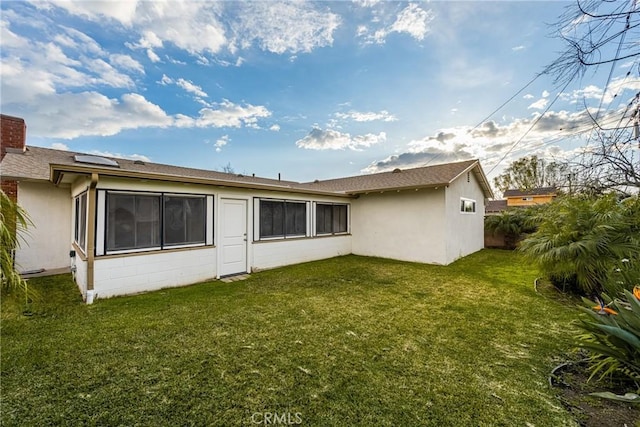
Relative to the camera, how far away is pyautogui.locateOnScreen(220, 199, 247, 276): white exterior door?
670 centimetres

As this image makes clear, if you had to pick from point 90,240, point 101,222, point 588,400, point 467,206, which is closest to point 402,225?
point 467,206

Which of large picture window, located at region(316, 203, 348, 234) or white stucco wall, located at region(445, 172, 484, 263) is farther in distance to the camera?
large picture window, located at region(316, 203, 348, 234)

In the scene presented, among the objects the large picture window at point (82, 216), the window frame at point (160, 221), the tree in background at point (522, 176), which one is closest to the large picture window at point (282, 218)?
the window frame at point (160, 221)

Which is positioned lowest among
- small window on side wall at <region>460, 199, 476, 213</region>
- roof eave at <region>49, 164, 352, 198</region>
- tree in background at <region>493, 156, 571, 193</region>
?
small window on side wall at <region>460, 199, 476, 213</region>

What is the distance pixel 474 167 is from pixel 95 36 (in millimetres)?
12526

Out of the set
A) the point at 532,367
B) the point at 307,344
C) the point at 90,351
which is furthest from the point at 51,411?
the point at 532,367

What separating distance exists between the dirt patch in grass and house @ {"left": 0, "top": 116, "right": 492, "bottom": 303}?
595 cm

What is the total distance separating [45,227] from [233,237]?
17.3 feet

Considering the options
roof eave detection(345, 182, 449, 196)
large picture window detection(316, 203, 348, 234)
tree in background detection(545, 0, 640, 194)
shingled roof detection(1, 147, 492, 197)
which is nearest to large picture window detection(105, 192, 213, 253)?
shingled roof detection(1, 147, 492, 197)

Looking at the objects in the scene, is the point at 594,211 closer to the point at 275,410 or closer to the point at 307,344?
the point at 307,344

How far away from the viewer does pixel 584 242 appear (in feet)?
16.0

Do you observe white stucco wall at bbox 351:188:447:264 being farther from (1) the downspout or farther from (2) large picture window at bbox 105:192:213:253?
(1) the downspout

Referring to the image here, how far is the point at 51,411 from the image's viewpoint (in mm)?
2088

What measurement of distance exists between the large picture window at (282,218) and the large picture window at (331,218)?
0.79 m
